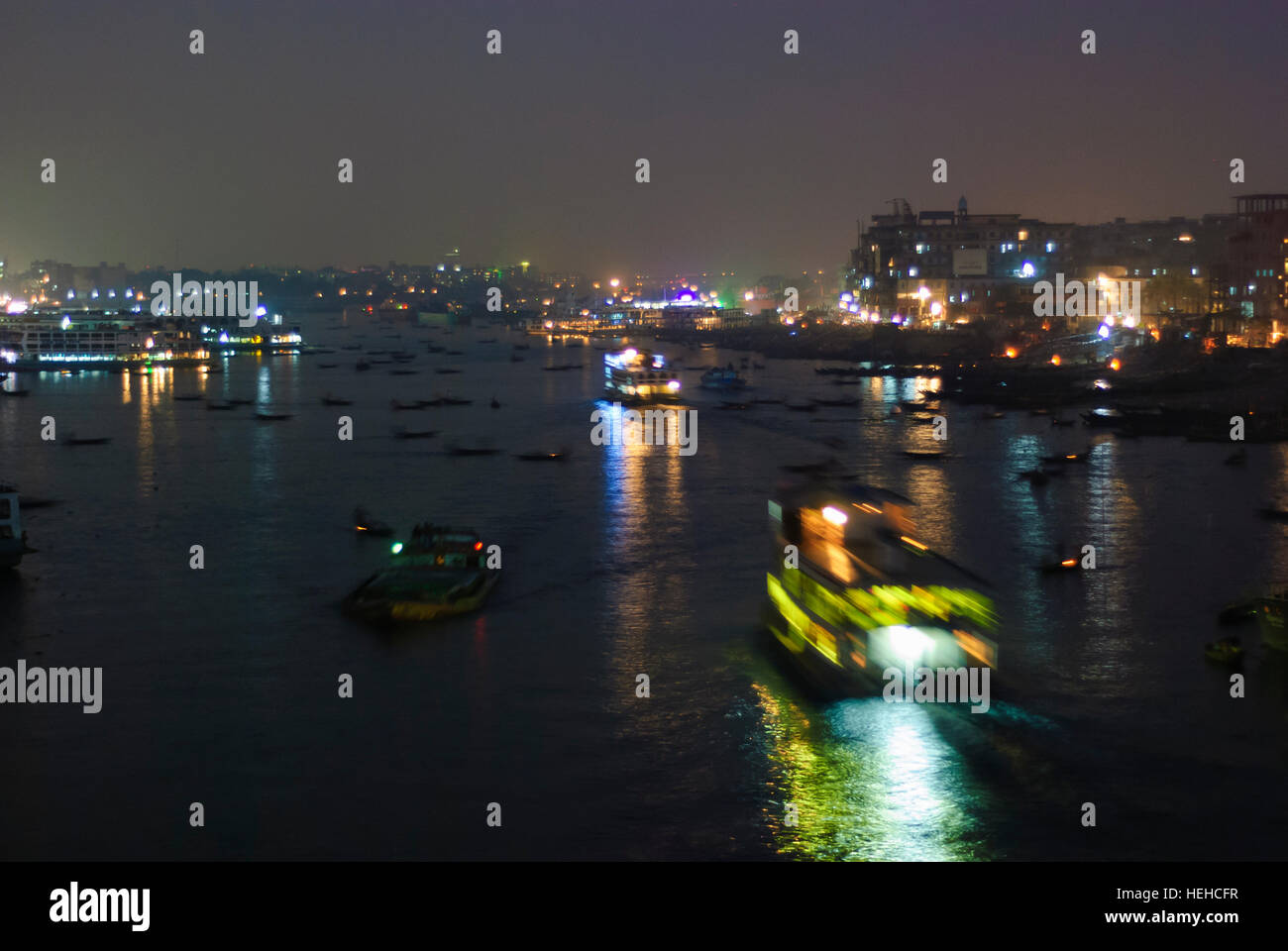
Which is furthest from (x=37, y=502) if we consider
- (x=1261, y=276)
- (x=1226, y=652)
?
(x=1261, y=276)

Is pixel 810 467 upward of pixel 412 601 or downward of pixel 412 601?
upward

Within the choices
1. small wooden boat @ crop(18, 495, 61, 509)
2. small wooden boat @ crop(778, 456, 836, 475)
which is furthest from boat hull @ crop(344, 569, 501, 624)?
small wooden boat @ crop(778, 456, 836, 475)

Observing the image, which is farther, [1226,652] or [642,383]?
[642,383]

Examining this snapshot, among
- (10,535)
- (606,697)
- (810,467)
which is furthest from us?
(810,467)

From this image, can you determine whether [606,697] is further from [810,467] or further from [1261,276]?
[1261,276]

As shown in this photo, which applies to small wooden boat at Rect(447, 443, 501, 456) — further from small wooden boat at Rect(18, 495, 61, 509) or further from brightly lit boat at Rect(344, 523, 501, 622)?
brightly lit boat at Rect(344, 523, 501, 622)
